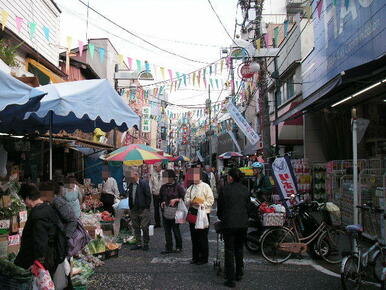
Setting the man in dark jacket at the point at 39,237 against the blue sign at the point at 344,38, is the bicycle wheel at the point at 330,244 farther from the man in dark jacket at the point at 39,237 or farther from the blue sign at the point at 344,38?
the man in dark jacket at the point at 39,237

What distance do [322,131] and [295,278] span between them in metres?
10.9

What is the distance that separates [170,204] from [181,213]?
38 centimetres

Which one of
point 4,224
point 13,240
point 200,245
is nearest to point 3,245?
point 13,240

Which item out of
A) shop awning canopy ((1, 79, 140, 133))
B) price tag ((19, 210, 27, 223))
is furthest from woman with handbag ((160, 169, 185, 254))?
price tag ((19, 210, 27, 223))

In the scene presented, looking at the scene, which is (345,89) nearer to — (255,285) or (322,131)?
(255,285)

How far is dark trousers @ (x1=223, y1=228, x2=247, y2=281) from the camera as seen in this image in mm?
5996

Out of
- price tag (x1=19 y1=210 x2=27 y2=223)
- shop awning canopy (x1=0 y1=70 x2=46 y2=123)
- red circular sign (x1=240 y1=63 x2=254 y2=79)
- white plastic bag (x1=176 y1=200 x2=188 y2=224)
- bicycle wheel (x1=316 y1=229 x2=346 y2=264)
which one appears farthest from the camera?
red circular sign (x1=240 y1=63 x2=254 y2=79)

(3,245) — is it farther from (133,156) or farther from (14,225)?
(133,156)

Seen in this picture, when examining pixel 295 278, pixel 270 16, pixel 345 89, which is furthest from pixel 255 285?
pixel 270 16

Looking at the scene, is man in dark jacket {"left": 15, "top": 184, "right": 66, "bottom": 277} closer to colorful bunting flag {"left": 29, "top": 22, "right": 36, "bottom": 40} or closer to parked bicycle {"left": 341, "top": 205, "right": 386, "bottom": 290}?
parked bicycle {"left": 341, "top": 205, "right": 386, "bottom": 290}

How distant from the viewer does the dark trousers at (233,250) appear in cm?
600

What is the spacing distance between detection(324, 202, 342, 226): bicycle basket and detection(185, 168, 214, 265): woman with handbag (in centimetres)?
224

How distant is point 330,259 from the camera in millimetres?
7453

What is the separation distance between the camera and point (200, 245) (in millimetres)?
7367
